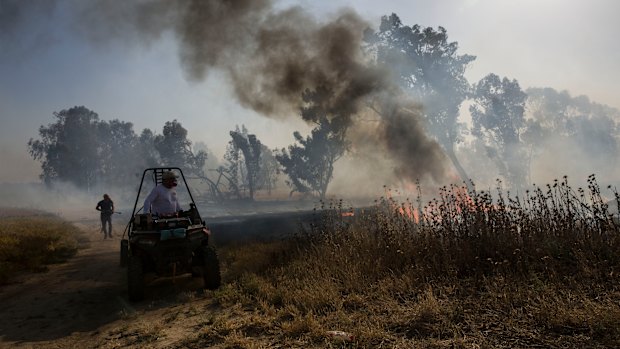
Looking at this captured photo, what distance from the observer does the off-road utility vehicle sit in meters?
5.98

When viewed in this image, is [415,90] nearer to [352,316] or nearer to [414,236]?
[414,236]

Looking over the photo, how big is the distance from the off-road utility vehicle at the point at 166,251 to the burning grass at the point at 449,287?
69cm

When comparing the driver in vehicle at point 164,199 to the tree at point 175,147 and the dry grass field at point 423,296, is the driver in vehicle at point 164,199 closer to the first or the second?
the dry grass field at point 423,296

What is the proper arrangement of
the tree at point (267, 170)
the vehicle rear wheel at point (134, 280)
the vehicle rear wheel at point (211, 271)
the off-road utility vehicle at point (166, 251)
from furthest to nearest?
the tree at point (267, 170) → the vehicle rear wheel at point (211, 271) → the vehicle rear wheel at point (134, 280) → the off-road utility vehicle at point (166, 251)

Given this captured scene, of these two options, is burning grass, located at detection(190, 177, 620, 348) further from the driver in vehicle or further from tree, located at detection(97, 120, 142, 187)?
tree, located at detection(97, 120, 142, 187)

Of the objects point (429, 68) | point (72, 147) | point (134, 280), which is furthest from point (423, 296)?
point (72, 147)

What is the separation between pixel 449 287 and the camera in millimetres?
4844

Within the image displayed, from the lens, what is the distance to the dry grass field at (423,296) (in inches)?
142

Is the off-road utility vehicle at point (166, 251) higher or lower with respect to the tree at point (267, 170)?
lower

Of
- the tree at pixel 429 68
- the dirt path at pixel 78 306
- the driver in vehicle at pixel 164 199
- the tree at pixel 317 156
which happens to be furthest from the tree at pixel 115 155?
the driver in vehicle at pixel 164 199

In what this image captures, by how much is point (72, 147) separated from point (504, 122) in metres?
69.9

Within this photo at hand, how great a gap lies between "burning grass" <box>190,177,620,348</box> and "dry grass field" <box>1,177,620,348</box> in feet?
0.06

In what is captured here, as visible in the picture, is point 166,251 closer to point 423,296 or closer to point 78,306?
point 78,306

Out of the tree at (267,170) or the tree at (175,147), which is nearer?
the tree at (175,147)
